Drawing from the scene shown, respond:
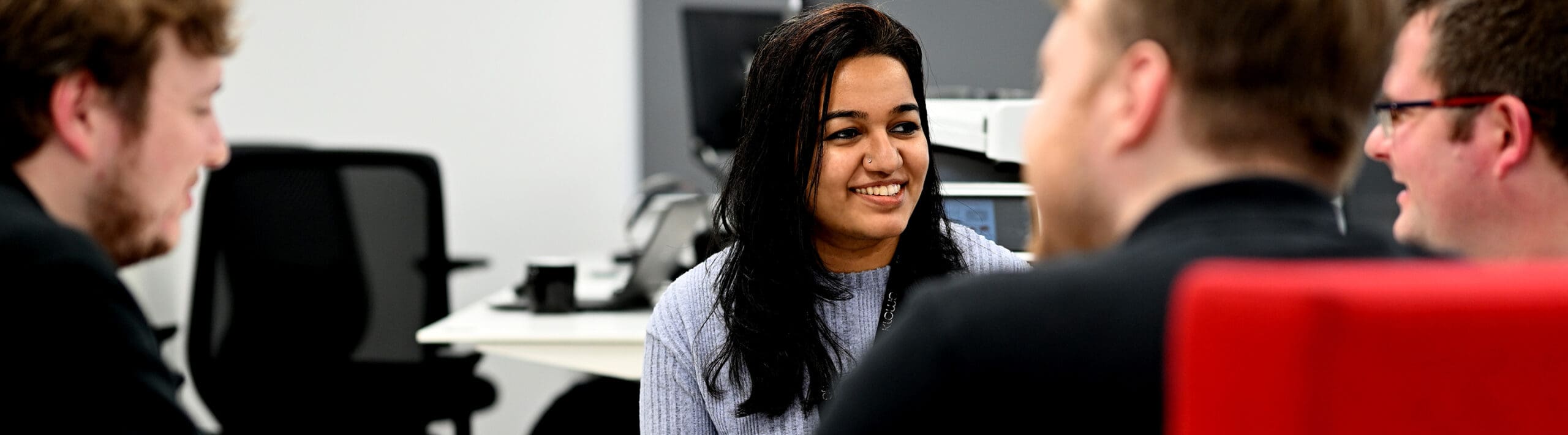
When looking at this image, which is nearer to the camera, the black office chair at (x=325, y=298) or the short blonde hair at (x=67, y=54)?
the short blonde hair at (x=67, y=54)

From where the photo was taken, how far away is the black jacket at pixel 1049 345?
1.89 feet

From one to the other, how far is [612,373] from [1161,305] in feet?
6.30

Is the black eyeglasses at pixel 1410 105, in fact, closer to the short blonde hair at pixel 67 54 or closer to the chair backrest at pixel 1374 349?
the chair backrest at pixel 1374 349

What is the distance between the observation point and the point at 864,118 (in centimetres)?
140

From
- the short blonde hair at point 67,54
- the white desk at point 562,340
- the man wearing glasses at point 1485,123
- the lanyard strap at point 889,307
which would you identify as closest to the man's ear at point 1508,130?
the man wearing glasses at point 1485,123

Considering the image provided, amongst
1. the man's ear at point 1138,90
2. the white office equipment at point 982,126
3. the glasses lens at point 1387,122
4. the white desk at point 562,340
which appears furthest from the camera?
the white desk at point 562,340

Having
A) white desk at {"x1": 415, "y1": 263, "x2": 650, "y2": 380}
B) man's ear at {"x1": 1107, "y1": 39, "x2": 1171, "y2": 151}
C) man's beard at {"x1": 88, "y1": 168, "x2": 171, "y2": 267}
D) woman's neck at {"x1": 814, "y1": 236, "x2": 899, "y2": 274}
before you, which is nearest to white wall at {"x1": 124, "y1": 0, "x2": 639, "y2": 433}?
white desk at {"x1": 415, "y1": 263, "x2": 650, "y2": 380}

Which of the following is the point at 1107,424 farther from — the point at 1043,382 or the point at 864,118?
the point at 864,118

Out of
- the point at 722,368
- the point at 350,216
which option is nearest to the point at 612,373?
the point at 350,216

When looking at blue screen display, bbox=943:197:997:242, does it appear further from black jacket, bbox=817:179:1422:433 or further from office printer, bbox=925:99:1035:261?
black jacket, bbox=817:179:1422:433

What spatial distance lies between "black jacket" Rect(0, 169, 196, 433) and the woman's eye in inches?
30.4

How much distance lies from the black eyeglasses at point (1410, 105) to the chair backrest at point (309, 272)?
2155 millimetres

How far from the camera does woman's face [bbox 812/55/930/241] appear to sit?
1.39 metres

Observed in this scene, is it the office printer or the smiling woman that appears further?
the office printer
